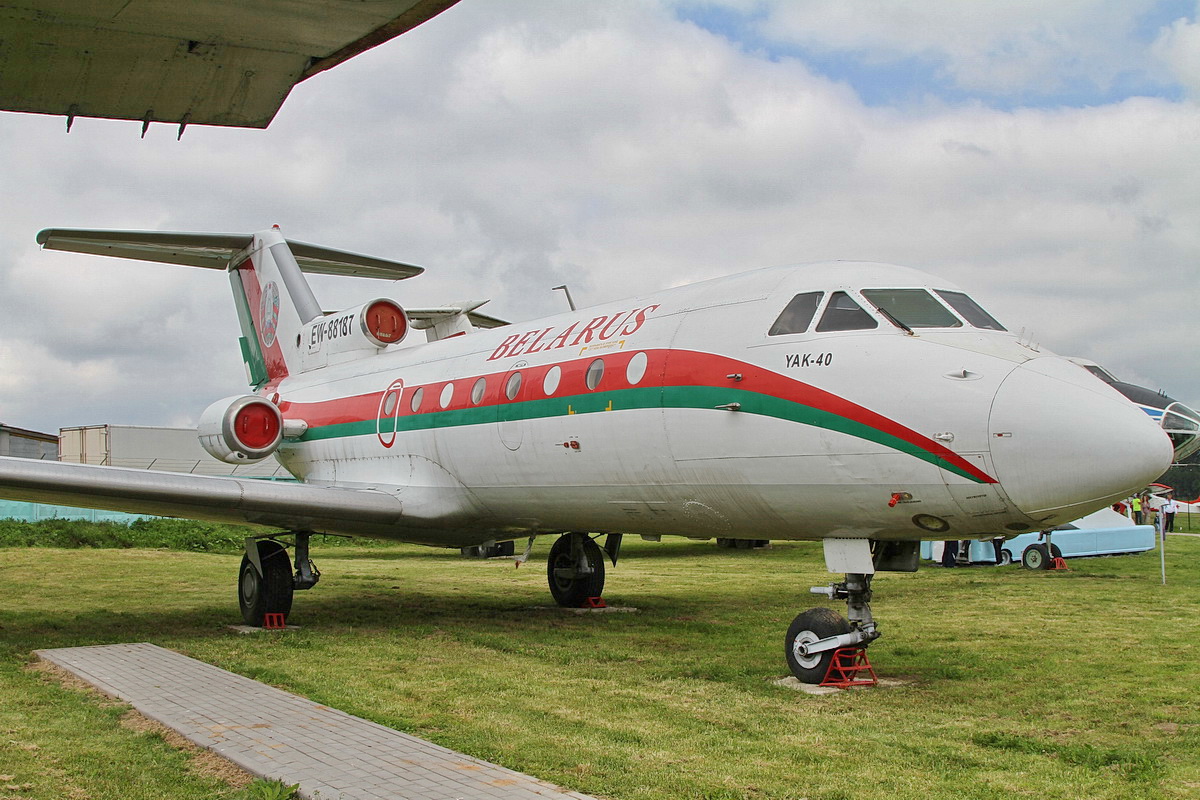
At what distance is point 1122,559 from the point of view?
2111cm

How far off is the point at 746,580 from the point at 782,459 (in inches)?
406

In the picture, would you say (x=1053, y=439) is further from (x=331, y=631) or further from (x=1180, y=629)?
(x=331, y=631)

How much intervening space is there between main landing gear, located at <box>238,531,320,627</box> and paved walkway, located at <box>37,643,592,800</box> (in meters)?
3.08

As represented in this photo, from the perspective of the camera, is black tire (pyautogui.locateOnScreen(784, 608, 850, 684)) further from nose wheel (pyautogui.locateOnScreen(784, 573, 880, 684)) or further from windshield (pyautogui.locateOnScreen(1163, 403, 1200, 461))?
windshield (pyautogui.locateOnScreen(1163, 403, 1200, 461))

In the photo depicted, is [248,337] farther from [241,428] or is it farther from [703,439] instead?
[703,439]

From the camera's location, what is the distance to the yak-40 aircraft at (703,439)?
21.5ft

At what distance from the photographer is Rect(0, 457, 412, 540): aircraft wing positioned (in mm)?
9609

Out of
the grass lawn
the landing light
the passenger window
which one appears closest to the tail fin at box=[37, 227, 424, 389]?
the grass lawn

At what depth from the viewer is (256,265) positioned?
1636cm

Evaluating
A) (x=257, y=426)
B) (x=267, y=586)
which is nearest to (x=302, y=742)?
(x=267, y=586)

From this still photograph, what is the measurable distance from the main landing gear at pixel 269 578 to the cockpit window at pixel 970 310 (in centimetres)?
793

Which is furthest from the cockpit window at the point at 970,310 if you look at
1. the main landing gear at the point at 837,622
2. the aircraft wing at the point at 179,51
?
the aircraft wing at the point at 179,51

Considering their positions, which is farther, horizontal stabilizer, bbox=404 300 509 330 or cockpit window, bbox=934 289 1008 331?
horizontal stabilizer, bbox=404 300 509 330

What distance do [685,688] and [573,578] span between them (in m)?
5.87
